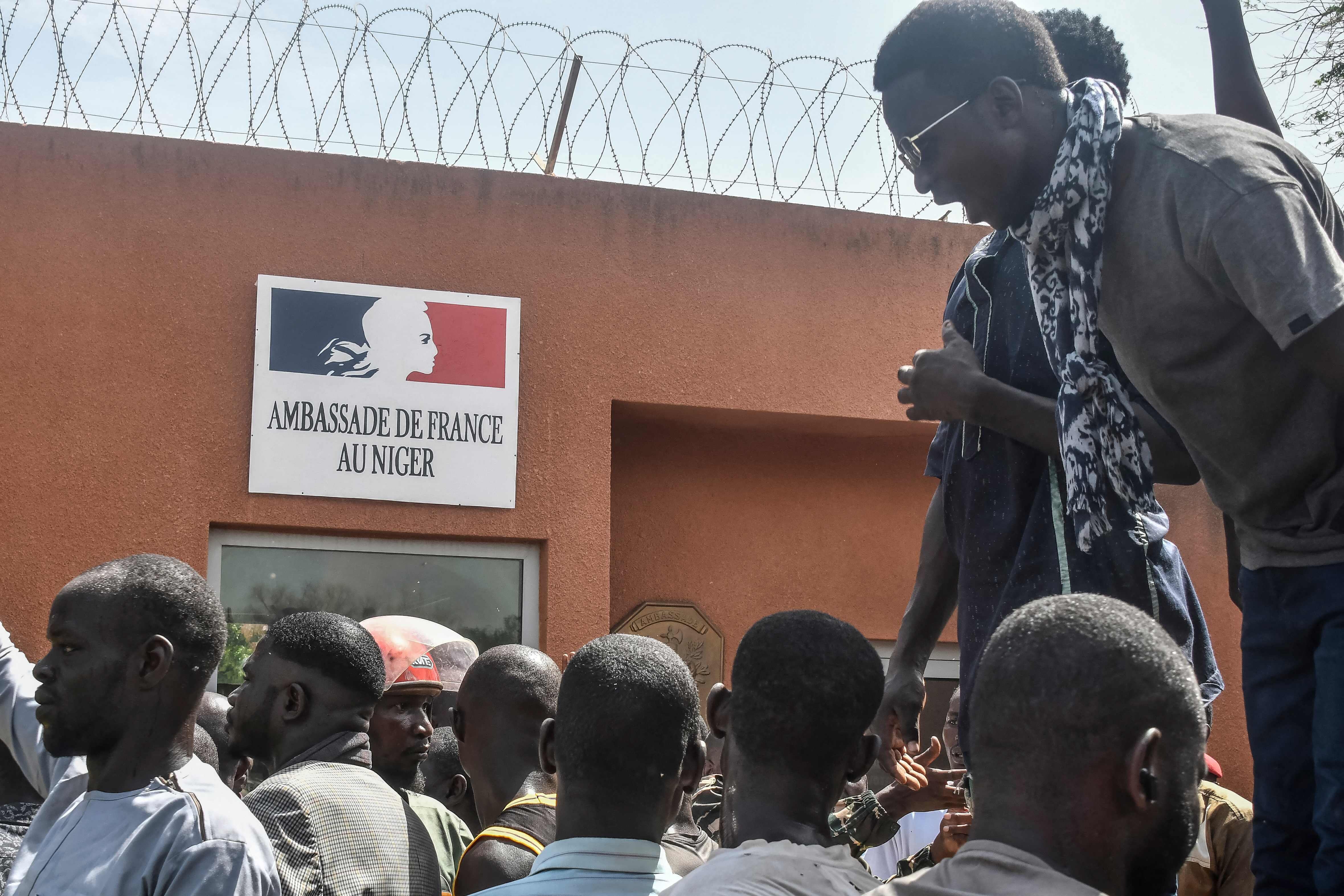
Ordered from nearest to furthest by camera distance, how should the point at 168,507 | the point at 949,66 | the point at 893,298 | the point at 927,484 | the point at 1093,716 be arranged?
the point at 1093,716
the point at 949,66
the point at 168,507
the point at 893,298
the point at 927,484

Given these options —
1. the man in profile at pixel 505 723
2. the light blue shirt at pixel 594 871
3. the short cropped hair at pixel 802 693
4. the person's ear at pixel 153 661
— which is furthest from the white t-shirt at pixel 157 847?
the short cropped hair at pixel 802 693

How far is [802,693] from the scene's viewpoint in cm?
203

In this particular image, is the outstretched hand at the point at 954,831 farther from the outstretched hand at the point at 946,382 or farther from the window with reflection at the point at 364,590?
the window with reflection at the point at 364,590

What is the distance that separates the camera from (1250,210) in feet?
5.91

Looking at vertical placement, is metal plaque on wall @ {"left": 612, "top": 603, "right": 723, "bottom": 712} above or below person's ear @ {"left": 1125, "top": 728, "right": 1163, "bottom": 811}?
below

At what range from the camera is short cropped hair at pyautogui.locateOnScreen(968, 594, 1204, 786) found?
1.40m

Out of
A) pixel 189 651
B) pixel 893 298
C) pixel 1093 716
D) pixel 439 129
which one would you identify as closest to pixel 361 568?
pixel 439 129

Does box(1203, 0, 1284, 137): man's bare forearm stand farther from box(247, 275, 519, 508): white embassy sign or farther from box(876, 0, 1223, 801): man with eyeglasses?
box(247, 275, 519, 508): white embassy sign

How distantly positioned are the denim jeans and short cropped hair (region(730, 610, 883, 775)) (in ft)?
1.89

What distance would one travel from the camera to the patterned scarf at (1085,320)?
6.58ft

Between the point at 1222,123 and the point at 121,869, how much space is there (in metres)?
2.14

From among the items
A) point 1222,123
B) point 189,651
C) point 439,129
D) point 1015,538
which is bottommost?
point 189,651

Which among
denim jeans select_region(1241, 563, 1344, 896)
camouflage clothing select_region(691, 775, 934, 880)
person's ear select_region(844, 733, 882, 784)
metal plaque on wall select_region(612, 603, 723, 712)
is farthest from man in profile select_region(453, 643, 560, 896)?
metal plaque on wall select_region(612, 603, 723, 712)

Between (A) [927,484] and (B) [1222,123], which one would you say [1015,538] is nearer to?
(B) [1222,123]
